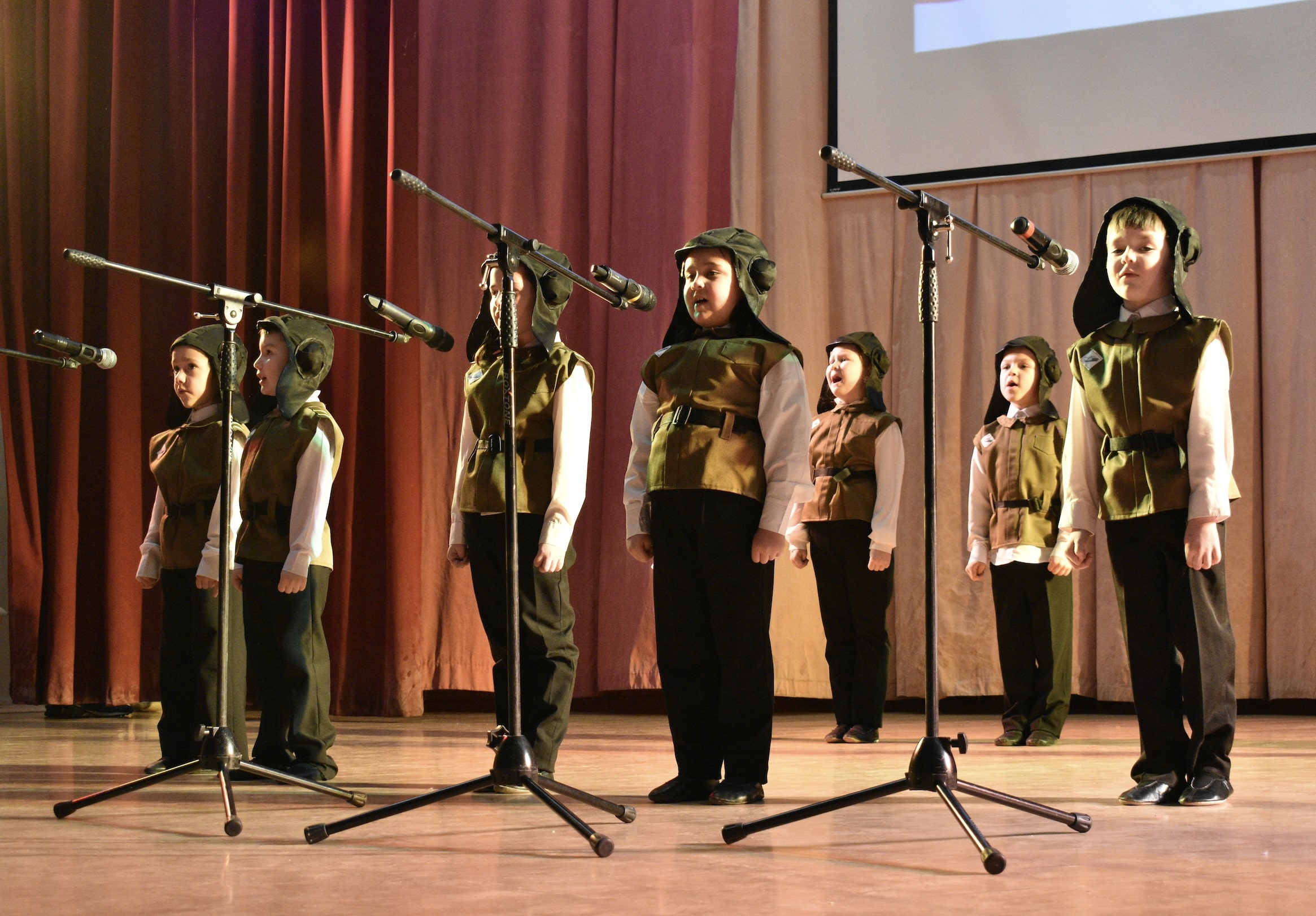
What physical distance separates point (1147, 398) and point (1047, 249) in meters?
0.56

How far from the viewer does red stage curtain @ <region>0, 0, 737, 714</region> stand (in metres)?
5.96

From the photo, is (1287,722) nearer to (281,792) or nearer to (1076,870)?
(1076,870)

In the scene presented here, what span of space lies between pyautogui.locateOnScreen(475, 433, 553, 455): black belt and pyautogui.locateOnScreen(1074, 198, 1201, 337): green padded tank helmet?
132cm

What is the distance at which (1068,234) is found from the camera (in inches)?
227

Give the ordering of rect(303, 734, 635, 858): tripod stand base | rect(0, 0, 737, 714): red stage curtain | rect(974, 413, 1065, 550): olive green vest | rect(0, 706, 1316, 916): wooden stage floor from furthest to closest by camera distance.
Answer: rect(0, 0, 737, 714): red stage curtain → rect(974, 413, 1065, 550): olive green vest → rect(303, 734, 635, 858): tripod stand base → rect(0, 706, 1316, 916): wooden stage floor

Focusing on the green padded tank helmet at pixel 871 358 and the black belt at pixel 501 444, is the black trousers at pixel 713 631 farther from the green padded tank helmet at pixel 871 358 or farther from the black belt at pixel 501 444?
the green padded tank helmet at pixel 871 358

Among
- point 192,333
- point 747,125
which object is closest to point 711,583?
point 192,333

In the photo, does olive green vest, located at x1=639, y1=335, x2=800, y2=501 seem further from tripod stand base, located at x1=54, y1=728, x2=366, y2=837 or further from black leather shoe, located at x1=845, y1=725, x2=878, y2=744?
black leather shoe, located at x1=845, y1=725, x2=878, y2=744

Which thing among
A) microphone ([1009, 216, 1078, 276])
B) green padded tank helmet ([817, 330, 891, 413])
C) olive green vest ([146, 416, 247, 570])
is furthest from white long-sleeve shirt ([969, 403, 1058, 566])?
olive green vest ([146, 416, 247, 570])

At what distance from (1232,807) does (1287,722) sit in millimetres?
2522

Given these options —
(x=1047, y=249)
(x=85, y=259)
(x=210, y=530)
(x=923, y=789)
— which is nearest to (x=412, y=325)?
(x=85, y=259)

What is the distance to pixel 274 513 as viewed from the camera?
3.76m

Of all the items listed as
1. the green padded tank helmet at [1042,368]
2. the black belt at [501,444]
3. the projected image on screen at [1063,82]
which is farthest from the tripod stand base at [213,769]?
the projected image on screen at [1063,82]

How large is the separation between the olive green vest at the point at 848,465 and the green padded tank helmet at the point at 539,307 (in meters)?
1.53
